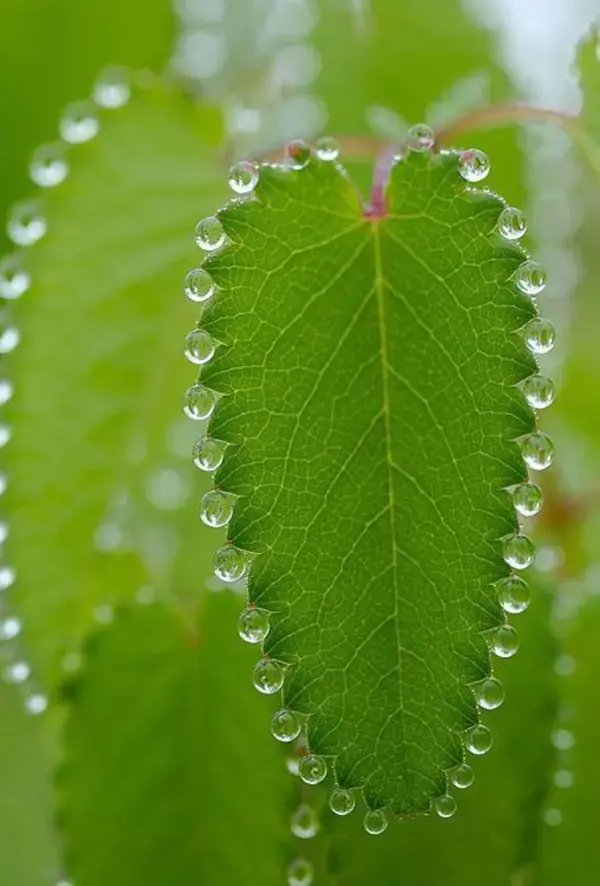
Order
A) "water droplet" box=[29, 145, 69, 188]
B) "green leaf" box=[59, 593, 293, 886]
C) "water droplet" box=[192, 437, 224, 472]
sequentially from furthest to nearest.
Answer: "water droplet" box=[29, 145, 69, 188] → "green leaf" box=[59, 593, 293, 886] → "water droplet" box=[192, 437, 224, 472]

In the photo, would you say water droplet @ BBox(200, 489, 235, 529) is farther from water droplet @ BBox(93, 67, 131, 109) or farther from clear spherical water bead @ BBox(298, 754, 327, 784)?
water droplet @ BBox(93, 67, 131, 109)

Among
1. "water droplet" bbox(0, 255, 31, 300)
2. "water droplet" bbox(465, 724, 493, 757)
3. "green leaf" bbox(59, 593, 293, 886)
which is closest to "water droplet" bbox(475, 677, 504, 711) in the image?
"water droplet" bbox(465, 724, 493, 757)

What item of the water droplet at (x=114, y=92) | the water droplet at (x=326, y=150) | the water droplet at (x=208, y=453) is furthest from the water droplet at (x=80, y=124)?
the water droplet at (x=208, y=453)

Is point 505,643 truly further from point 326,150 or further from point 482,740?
point 326,150

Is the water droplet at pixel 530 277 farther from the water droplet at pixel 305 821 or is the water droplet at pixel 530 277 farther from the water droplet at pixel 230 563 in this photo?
the water droplet at pixel 305 821

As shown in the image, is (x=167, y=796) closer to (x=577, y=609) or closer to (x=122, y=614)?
(x=122, y=614)
